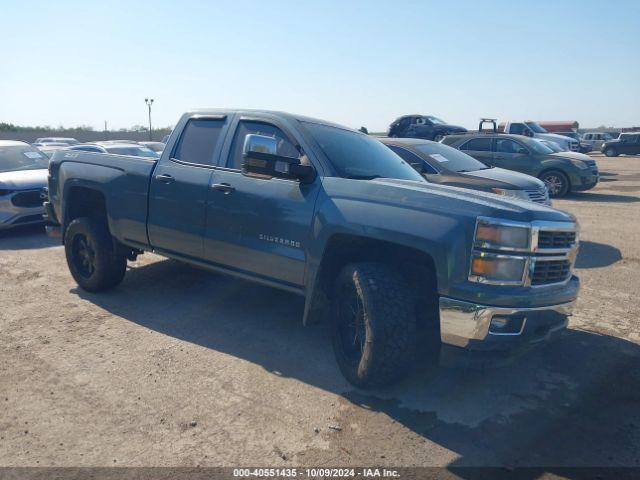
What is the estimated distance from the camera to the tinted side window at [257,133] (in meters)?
4.50

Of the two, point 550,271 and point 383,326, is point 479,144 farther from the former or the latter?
point 383,326

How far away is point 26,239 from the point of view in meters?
9.05

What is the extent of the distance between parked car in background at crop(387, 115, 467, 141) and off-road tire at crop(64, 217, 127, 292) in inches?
839

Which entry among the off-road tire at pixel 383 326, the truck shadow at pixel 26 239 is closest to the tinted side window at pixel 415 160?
the off-road tire at pixel 383 326

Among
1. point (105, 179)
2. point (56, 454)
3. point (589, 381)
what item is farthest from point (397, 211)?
point (105, 179)

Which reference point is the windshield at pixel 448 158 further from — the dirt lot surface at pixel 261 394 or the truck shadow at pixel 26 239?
the truck shadow at pixel 26 239

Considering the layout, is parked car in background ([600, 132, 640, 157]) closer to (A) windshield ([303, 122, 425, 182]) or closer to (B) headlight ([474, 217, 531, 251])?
(A) windshield ([303, 122, 425, 182])

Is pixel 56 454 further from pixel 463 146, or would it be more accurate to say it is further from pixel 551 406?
pixel 463 146

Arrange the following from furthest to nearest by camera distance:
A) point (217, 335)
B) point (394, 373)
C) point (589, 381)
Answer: point (217, 335)
point (589, 381)
point (394, 373)

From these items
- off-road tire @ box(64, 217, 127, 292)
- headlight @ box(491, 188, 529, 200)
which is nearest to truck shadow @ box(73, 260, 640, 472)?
off-road tire @ box(64, 217, 127, 292)

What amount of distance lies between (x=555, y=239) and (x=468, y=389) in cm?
122

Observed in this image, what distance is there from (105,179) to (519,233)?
13.3 ft

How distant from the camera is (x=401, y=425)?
3389 mm

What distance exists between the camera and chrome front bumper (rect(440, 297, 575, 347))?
3.31 m
